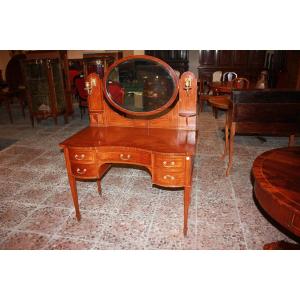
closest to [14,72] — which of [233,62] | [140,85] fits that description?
[140,85]

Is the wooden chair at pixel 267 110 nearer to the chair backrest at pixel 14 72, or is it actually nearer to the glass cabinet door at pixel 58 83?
the glass cabinet door at pixel 58 83

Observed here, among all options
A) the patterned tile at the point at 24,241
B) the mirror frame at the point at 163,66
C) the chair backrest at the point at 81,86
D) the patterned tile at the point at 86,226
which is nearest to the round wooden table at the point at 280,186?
the mirror frame at the point at 163,66

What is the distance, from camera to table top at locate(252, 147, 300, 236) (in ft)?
4.55

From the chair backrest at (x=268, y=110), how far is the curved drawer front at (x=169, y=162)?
5.75 ft

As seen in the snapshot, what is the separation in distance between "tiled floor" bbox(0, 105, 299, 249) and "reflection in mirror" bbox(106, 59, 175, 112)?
4.13 feet

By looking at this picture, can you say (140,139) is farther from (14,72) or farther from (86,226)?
(14,72)

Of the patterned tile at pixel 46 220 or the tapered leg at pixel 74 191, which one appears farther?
the patterned tile at pixel 46 220

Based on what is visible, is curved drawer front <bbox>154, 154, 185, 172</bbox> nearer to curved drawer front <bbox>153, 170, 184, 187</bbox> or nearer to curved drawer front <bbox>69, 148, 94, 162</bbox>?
curved drawer front <bbox>153, 170, 184, 187</bbox>

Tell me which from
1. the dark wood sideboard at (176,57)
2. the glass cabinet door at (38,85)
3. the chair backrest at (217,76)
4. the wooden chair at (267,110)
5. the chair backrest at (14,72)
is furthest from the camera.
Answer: the dark wood sideboard at (176,57)

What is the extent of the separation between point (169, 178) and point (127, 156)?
1.47 feet

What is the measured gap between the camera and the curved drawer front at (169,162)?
215 cm

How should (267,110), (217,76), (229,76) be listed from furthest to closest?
(217,76) → (229,76) → (267,110)

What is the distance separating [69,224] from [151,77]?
190cm

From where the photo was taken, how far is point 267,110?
136 inches
